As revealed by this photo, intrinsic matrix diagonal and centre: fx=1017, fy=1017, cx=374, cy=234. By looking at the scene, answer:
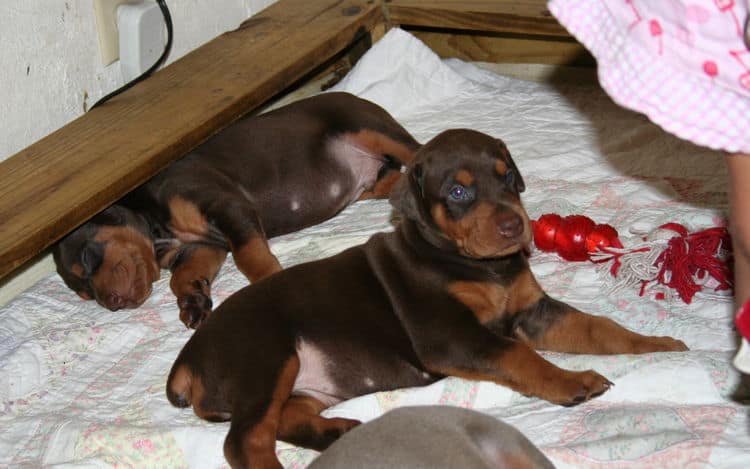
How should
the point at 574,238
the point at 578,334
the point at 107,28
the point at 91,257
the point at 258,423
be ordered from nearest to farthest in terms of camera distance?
the point at 258,423
the point at 578,334
the point at 574,238
the point at 91,257
the point at 107,28

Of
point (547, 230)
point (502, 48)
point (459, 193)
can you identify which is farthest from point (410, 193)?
point (502, 48)

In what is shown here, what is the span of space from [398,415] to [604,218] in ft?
6.08

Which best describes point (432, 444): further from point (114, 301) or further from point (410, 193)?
point (114, 301)

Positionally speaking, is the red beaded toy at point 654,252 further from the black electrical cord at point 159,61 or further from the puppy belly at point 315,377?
the black electrical cord at point 159,61

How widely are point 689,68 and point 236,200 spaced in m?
2.21

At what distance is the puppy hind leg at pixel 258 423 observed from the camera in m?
2.51

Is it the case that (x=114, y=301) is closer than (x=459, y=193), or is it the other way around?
(x=459, y=193)

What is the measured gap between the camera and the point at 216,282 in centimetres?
364

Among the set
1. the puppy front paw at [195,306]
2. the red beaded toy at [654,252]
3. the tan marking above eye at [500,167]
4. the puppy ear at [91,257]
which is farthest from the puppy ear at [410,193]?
the puppy ear at [91,257]

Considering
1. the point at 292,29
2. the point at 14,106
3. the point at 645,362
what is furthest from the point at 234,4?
the point at 645,362

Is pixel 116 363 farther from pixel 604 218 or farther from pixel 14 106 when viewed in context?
pixel 604 218

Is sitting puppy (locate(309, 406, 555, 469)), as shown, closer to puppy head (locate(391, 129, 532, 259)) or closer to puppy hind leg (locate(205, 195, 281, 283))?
→ puppy head (locate(391, 129, 532, 259))

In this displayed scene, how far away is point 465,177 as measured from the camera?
2807 mm

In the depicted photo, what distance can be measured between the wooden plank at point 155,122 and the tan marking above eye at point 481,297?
1.20m
